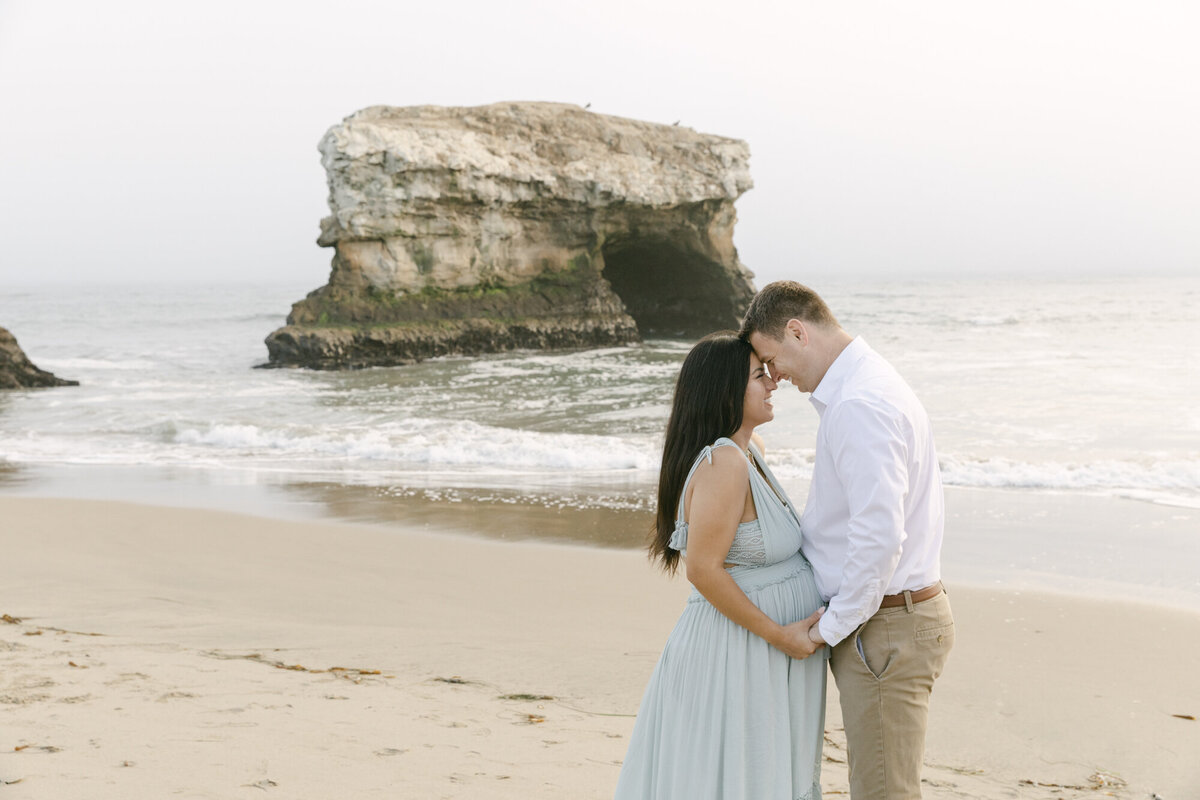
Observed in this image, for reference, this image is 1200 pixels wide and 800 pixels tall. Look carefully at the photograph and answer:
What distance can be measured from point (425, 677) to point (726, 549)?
9.43 feet

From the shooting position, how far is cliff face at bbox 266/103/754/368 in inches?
1097

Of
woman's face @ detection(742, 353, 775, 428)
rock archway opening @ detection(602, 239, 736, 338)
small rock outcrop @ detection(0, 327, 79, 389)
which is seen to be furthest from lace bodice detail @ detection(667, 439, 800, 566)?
rock archway opening @ detection(602, 239, 736, 338)

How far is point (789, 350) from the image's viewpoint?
2.73 meters

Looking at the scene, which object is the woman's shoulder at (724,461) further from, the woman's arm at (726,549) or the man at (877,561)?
the man at (877,561)

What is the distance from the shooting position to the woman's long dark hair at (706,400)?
2648mm

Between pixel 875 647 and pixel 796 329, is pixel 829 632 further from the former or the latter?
pixel 796 329

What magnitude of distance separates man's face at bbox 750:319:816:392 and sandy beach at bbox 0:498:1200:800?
1.84 metres

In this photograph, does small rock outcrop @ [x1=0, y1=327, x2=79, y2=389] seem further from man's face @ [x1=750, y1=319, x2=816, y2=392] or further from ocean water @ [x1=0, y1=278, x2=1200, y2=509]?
man's face @ [x1=750, y1=319, x2=816, y2=392]

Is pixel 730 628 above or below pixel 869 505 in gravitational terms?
below

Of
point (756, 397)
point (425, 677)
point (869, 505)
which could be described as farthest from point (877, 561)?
point (425, 677)

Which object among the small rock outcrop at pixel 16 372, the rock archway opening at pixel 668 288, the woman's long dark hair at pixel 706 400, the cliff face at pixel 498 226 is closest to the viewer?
the woman's long dark hair at pixel 706 400

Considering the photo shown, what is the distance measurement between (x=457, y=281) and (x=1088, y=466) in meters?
22.6

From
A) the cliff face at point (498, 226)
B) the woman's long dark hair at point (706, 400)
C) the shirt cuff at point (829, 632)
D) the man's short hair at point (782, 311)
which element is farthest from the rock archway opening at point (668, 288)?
the shirt cuff at point (829, 632)

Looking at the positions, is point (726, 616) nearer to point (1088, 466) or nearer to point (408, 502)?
point (408, 502)
